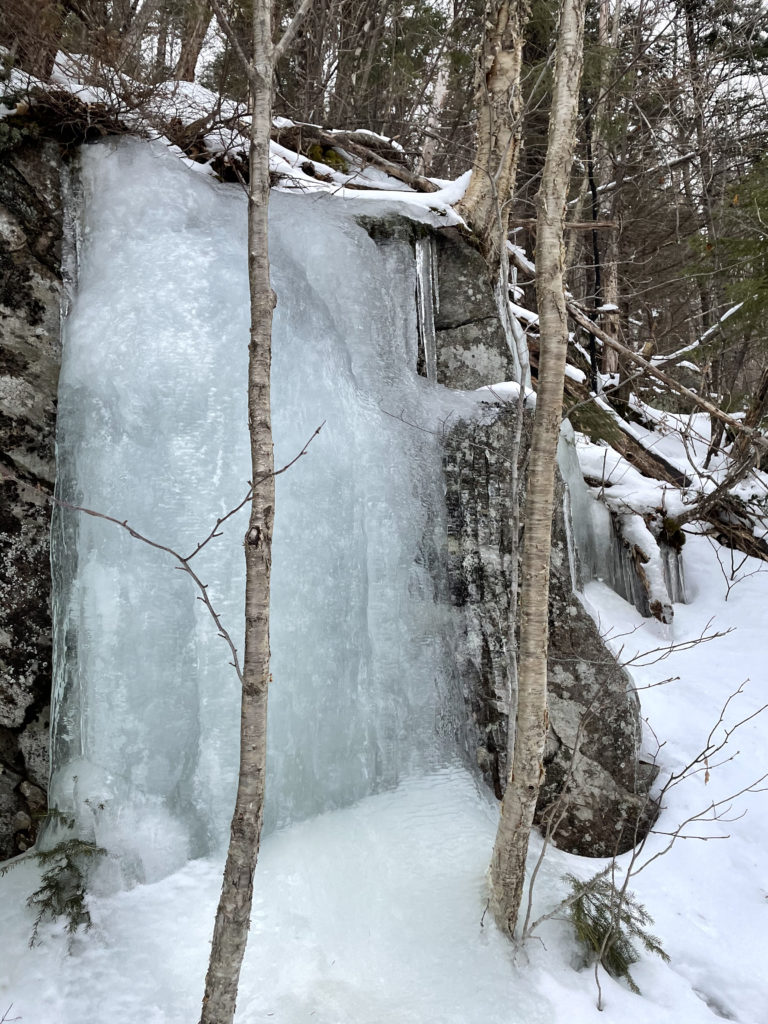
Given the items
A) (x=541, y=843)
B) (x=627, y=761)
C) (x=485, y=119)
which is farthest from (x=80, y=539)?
(x=485, y=119)

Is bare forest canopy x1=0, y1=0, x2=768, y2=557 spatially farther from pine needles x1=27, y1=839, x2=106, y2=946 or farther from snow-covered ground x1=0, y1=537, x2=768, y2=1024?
pine needles x1=27, y1=839, x2=106, y2=946

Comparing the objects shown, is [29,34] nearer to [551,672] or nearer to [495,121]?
[495,121]

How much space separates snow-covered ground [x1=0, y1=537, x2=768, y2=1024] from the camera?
2.50 metres

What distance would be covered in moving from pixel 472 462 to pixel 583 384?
10.7ft

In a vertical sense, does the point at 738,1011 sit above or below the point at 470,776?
below

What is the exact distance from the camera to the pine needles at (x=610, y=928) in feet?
9.45

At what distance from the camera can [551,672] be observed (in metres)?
3.88

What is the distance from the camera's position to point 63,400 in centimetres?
338

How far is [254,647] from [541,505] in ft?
4.24

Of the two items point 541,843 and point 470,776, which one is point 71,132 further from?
point 541,843

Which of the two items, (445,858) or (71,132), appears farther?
(71,132)

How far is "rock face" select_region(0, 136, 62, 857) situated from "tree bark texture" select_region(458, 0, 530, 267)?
2.39 m

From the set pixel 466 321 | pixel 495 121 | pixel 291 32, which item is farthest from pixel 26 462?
pixel 495 121

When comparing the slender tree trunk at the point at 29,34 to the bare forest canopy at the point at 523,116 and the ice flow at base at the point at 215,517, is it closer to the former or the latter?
the bare forest canopy at the point at 523,116
